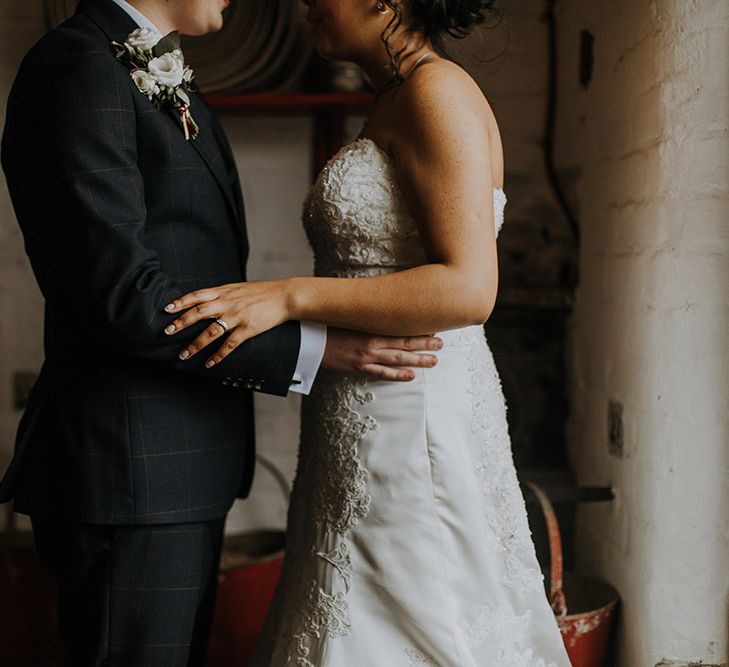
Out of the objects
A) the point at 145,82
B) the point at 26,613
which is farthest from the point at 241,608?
the point at 145,82

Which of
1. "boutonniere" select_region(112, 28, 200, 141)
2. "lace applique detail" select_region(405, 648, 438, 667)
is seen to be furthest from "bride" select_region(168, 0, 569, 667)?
"boutonniere" select_region(112, 28, 200, 141)

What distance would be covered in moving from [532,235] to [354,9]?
4.29ft

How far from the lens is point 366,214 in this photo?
5.04ft

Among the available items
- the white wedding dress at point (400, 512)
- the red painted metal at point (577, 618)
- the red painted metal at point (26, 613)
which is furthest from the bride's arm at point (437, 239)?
the red painted metal at point (26, 613)

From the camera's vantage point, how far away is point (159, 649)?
58.9 inches

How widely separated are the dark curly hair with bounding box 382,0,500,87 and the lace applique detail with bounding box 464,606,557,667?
1.00 metres

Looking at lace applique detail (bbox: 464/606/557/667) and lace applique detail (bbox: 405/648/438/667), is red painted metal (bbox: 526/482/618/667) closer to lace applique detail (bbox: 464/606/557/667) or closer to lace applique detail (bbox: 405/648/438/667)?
lace applique detail (bbox: 464/606/557/667)

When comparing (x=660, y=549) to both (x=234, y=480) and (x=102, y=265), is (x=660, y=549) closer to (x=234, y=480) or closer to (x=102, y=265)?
(x=234, y=480)

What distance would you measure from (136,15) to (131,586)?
39.5 inches

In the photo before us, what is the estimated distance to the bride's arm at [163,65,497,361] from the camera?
4.70 ft

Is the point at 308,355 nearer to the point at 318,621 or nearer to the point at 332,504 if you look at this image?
the point at 332,504

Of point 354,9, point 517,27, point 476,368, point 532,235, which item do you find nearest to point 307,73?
point 517,27

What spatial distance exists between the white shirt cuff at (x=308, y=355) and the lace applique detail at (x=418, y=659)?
1.63ft

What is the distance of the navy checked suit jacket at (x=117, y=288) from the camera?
1362 mm
